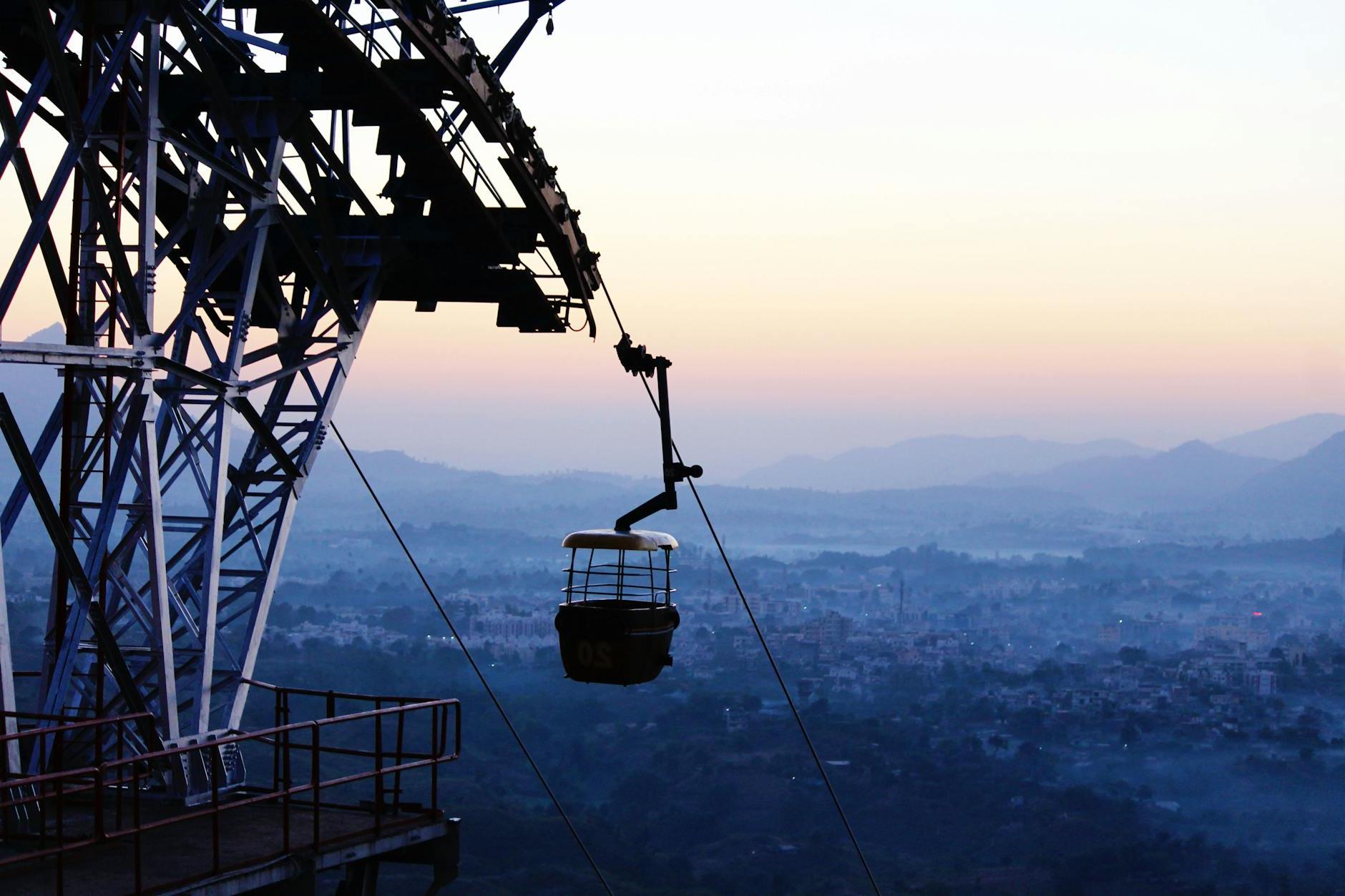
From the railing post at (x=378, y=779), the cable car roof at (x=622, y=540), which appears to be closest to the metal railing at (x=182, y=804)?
the railing post at (x=378, y=779)

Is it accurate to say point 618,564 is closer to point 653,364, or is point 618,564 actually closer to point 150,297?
point 653,364

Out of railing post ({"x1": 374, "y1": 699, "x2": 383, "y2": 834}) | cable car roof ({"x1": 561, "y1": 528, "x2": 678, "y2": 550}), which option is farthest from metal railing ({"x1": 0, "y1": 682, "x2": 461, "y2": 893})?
cable car roof ({"x1": 561, "y1": 528, "x2": 678, "y2": 550})

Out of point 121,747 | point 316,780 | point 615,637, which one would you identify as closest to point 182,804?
point 121,747

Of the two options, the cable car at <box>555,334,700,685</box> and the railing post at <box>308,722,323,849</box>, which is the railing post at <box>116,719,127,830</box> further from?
the cable car at <box>555,334,700,685</box>

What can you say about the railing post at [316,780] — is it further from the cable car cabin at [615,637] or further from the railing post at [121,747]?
the cable car cabin at [615,637]

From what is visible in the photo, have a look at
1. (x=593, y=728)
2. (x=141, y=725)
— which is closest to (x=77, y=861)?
(x=141, y=725)

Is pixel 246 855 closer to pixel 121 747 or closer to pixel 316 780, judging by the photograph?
pixel 316 780
